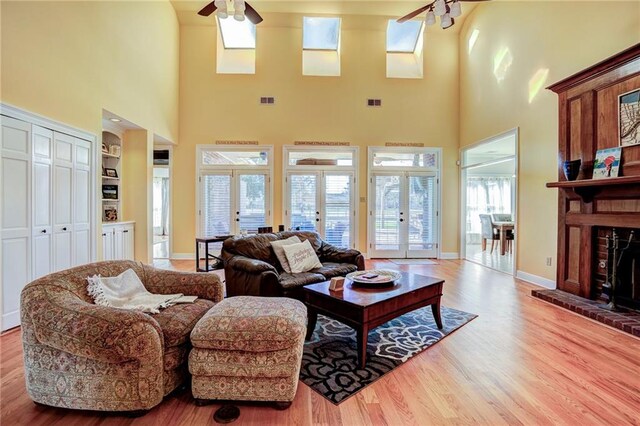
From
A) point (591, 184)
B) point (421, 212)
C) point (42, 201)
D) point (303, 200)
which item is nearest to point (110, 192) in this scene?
point (42, 201)

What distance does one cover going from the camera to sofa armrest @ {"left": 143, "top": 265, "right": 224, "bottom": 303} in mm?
2357

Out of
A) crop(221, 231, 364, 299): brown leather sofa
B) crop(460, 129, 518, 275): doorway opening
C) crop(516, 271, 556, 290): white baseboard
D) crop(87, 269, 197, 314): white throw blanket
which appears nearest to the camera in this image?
crop(87, 269, 197, 314): white throw blanket

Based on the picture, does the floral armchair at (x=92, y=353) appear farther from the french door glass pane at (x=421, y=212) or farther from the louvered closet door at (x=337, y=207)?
the french door glass pane at (x=421, y=212)

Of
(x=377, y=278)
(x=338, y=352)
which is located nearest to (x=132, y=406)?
(x=338, y=352)

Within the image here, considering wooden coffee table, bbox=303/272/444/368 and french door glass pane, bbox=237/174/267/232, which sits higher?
french door glass pane, bbox=237/174/267/232

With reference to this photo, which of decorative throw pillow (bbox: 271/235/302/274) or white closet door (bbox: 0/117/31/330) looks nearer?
white closet door (bbox: 0/117/31/330)

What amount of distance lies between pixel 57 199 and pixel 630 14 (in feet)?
21.8

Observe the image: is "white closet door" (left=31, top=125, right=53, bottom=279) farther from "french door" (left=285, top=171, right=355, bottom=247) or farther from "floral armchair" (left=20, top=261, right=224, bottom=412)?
"french door" (left=285, top=171, right=355, bottom=247)

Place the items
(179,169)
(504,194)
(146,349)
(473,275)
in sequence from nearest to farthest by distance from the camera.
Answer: (146,349)
(473,275)
(179,169)
(504,194)

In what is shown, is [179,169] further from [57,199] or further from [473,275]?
[473,275]

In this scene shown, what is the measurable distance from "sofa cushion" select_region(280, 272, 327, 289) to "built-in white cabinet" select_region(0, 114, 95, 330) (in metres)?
2.52

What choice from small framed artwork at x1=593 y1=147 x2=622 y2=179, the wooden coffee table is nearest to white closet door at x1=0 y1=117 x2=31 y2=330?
the wooden coffee table

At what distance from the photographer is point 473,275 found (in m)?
5.15

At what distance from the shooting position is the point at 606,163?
11.1 ft
